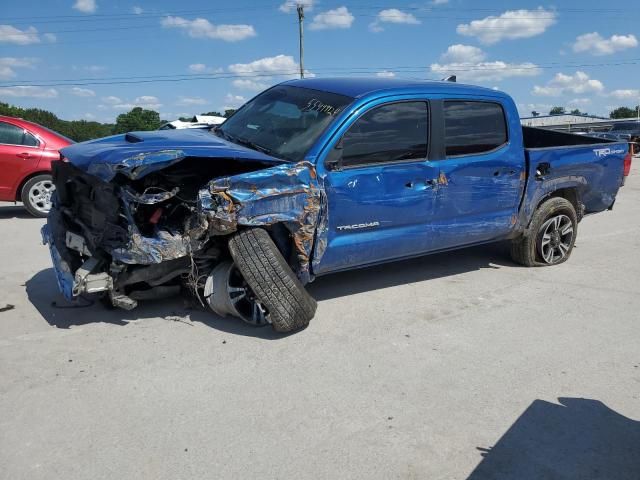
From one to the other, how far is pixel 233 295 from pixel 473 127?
8.81 feet

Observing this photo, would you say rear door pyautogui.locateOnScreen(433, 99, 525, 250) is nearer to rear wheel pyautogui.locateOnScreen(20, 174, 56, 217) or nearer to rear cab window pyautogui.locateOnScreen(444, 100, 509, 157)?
rear cab window pyautogui.locateOnScreen(444, 100, 509, 157)

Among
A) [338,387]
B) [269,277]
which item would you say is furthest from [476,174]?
[338,387]

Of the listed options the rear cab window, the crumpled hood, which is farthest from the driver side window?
the crumpled hood

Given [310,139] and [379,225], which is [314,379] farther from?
[310,139]

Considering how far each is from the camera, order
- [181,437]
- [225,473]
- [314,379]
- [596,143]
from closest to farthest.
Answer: [225,473] → [181,437] → [314,379] → [596,143]

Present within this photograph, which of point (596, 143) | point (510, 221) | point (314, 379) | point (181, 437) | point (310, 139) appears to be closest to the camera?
point (181, 437)

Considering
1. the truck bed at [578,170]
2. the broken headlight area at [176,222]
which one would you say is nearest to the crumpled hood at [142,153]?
the broken headlight area at [176,222]

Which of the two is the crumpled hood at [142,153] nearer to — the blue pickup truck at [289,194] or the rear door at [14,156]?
the blue pickup truck at [289,194]

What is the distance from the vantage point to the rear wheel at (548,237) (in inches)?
235

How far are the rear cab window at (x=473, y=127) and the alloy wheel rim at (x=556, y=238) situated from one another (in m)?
1.25

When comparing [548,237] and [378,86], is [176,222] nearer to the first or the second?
[378,86]

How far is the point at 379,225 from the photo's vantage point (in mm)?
4613

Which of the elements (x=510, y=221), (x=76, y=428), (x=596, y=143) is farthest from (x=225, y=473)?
(x=596, y=143)

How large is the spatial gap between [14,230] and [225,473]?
20.6 ft
